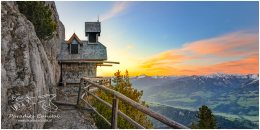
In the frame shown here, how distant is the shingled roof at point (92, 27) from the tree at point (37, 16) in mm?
11195

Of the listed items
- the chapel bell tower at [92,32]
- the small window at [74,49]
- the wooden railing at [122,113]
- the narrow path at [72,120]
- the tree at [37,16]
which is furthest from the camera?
the chapel bell tower at [92,32]

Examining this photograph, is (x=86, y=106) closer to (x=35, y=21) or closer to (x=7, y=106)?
(x=7, y=106)

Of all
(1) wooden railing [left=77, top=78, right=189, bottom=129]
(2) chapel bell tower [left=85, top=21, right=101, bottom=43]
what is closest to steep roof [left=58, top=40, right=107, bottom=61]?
(2) chapel bell tower [left=85, top=21, right=101, bottom=43]

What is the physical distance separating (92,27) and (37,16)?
48.1ft

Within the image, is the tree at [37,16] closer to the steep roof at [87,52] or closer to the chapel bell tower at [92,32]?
the steep roof at [87,52]

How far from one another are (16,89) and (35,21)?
45.3ft

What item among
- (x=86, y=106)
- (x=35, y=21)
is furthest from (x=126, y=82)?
(x=86, y=106)

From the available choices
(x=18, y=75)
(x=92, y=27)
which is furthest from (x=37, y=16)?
(x=92, y=27)

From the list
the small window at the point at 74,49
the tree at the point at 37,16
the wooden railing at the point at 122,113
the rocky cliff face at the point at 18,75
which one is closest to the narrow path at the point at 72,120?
the rocky cliff face at the point at 18,75

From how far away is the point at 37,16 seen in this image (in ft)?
67.8

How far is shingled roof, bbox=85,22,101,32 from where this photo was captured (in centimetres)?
3475

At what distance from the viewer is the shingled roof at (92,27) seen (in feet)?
114

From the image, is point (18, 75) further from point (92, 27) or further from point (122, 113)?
point (92, 27)

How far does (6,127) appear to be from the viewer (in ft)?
24.2
